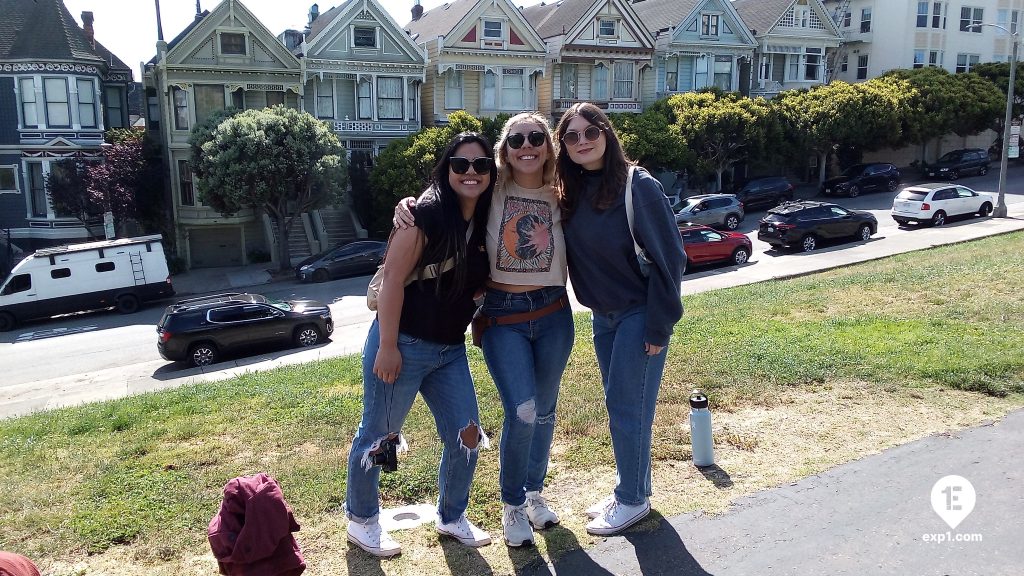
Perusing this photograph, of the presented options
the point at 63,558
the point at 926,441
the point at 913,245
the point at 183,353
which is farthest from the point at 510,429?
the point at 913,245

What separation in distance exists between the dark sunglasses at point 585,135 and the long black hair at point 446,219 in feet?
1.52

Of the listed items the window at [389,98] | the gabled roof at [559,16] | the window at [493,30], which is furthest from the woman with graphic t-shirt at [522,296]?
the gabled roof at [559,16]

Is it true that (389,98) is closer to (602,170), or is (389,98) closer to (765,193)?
(765,193)

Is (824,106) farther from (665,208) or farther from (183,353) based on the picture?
(665,208)

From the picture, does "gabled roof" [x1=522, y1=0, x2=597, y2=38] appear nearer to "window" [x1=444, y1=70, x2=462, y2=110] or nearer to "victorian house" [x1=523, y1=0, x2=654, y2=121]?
"victorian house" [x1=523, y1=0, x2=654, y2=121]

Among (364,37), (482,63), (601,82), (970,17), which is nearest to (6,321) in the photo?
(364,37)

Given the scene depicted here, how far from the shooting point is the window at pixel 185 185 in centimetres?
3277

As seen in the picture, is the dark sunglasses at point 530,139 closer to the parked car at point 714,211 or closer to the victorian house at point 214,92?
the parked car at point 714,211

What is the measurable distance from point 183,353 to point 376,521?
46.0ft

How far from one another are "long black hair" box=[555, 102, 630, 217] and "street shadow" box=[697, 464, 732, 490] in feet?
6.95

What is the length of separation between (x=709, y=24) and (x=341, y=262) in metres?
26.5

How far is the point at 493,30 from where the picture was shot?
127 feet

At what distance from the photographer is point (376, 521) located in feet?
15.2

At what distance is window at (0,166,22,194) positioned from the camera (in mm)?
31438
